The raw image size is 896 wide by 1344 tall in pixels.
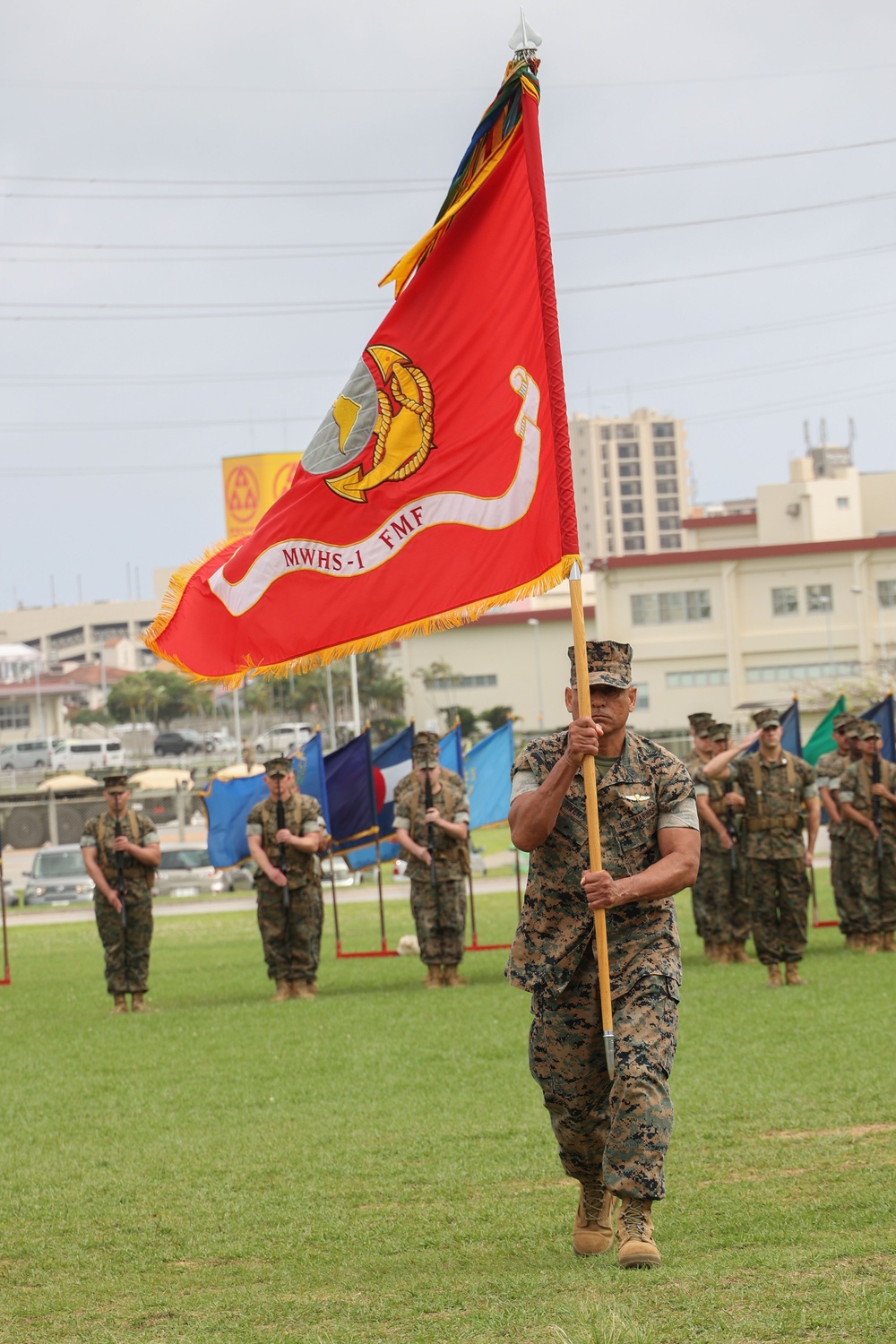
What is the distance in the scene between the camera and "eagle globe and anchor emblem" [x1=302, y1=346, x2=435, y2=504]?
846 centimetres

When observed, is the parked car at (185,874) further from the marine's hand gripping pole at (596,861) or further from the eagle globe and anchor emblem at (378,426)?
the marine's hand gripping pole at (596,861)

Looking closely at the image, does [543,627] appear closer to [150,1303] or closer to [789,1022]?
[789,1022]

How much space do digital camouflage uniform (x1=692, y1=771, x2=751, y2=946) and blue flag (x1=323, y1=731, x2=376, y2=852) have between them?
160 inches

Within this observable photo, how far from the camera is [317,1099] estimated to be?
11.0 meters

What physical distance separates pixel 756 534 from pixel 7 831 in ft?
172

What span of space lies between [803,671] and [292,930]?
65987 mm

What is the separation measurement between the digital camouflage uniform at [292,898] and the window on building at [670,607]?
6491 cm

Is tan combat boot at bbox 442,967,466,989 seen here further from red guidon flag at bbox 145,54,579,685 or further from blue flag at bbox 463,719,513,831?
red guidon flag at bbox 145,54,579,685

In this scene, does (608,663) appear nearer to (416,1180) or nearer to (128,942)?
(416,1180)

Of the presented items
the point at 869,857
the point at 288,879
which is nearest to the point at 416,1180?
the point at 288,879

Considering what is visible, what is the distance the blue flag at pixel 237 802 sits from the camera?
62.5 ft

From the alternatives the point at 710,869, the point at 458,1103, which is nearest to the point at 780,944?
the point at 710,869

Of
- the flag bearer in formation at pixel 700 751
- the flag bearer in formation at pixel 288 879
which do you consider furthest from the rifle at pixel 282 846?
the flag bearer in formation at pixel 700 751

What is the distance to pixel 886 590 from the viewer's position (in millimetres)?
81312
